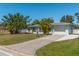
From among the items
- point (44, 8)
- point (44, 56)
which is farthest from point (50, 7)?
point (44, 56)

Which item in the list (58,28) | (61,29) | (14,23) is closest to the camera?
(14,23)

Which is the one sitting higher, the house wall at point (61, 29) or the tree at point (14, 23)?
the tree at point (14, 23)

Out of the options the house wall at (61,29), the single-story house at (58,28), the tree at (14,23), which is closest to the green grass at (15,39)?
the tree at (14,23)

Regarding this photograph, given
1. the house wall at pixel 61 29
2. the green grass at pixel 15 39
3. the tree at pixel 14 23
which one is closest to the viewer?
the green grass at pixel 15 39

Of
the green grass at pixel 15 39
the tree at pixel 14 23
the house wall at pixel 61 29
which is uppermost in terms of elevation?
the tree at pixel 14 23

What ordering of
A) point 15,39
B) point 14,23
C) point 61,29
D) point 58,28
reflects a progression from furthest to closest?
point 58,28, point 61,29, point 14,23, point 15,39

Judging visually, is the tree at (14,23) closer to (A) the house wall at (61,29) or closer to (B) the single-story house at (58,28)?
(B) the single-story house at (58,28)

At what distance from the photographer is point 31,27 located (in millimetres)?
21078

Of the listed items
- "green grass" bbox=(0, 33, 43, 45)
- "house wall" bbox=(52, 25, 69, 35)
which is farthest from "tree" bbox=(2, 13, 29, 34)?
"house wall" bbox=(52, 25, 69, 35)

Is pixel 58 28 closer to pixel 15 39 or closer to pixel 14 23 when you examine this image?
pixel 14 23

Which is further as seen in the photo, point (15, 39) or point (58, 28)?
point (58, 28)

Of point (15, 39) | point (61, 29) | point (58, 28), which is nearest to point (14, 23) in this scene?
point (15, 39)

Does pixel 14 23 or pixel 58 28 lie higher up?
pixel 14 23

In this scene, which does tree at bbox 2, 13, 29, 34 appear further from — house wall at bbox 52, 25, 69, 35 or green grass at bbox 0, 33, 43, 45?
house wall at bbox 52, 25, 69, 35
